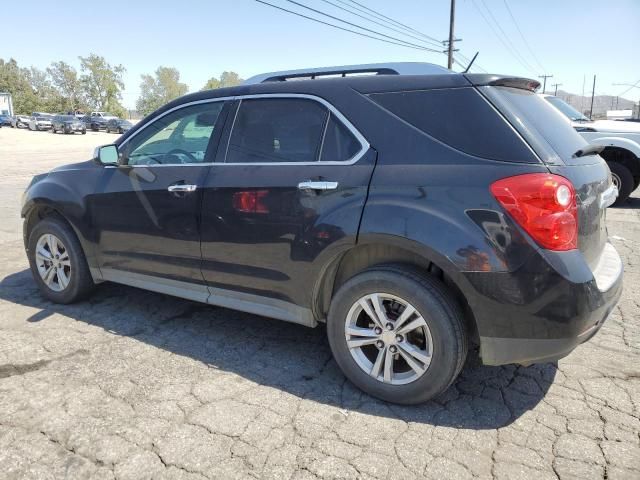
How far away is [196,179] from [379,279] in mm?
1490

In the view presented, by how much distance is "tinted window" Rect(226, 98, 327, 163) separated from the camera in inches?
117

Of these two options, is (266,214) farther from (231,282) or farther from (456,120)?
(456,120)

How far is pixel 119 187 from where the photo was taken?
3.74 metres

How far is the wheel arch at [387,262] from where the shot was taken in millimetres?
2506

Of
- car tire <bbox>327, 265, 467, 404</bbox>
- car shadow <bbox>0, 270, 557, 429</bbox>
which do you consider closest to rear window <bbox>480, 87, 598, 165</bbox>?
car tire <bbox>327, 265, 467, 404</bbox>

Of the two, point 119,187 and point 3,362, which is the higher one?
point 119,187

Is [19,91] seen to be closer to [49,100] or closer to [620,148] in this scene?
A: [49,100]

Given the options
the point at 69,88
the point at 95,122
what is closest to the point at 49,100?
the point at 69,88

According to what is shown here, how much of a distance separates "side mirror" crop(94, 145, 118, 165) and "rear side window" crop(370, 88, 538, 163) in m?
2.17

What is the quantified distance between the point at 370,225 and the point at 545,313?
97cm

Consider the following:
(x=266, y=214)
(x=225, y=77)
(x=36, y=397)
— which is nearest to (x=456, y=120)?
(x=266, y=214)

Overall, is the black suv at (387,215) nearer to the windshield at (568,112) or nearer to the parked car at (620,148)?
the parked car at (620,148)

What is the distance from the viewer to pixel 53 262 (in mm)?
4211

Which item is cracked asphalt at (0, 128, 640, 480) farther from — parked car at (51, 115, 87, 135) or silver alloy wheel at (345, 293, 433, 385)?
parked car at (51, 115, 87, 135)
